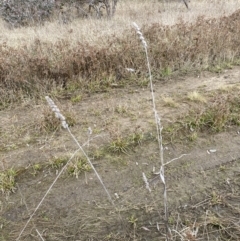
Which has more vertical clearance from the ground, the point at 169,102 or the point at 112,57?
the point at 112,57

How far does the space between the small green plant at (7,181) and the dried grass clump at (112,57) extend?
1.84 m

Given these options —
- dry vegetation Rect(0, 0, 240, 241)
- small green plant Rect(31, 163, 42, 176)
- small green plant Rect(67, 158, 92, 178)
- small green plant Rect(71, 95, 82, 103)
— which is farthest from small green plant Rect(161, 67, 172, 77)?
small green plant Rect(31, 163, 42, 176)

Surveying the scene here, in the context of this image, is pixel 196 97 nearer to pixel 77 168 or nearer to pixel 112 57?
pixel 112 57

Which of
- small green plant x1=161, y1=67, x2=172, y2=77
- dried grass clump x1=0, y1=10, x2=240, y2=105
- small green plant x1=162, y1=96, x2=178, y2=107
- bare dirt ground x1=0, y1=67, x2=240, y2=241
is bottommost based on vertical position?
bare dirt ground x1=0, y1=67, x2=240, y2=241

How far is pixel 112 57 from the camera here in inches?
202

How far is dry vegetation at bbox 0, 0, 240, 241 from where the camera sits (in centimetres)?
258

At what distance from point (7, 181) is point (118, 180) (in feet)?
3.78

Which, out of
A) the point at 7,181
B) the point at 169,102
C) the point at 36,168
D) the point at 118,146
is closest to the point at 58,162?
the point at 36,168

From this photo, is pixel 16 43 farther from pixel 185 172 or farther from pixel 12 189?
pixel 185 172

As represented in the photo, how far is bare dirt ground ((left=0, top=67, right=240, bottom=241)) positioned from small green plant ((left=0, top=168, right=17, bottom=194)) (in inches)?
2.6

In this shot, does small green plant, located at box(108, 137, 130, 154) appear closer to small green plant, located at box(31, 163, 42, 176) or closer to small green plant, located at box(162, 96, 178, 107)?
small green plant, located at box(31, 163, 42, 176)

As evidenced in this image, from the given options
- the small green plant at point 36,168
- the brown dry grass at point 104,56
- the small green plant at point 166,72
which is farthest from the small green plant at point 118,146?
the small green plant at point 166,72

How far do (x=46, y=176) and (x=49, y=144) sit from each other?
22.0 inches

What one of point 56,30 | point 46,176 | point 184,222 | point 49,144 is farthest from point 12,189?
point 56,30
